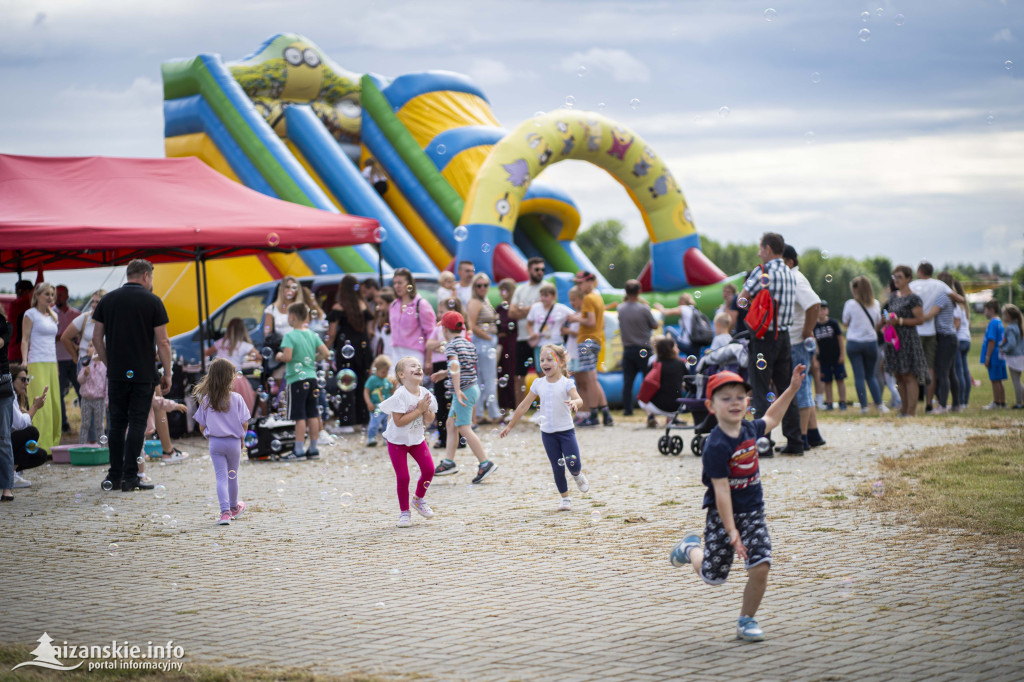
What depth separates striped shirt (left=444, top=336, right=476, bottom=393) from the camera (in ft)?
31.6

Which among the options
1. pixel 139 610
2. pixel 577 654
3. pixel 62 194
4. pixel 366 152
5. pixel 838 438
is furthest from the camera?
pixel 366 152

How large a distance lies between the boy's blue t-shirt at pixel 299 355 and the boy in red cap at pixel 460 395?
1.54 m

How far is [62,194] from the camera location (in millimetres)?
12508

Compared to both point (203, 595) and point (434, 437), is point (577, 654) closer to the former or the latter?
point (203, 595)

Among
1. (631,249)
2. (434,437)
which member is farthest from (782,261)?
(631,249)

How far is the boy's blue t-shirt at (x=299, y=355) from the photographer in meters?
10.7

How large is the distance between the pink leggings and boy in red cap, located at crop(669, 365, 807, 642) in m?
2.96

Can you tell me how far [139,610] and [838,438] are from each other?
8.33 metres

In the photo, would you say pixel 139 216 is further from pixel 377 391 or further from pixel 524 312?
pixel 524 312

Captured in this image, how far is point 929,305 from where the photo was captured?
13.6 meters

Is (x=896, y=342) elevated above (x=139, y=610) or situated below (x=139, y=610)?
above

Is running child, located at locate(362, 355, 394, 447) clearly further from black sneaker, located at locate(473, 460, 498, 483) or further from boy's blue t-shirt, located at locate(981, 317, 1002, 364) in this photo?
boy's blue t-shirt, located at locate(981, 317, 1002, 364)

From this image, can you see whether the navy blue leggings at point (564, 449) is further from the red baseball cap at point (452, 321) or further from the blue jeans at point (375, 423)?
the blue jeans at point (375, 423)

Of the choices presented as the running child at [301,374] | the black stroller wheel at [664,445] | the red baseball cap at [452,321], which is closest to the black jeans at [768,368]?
the black stroller wheel at [664,445]
